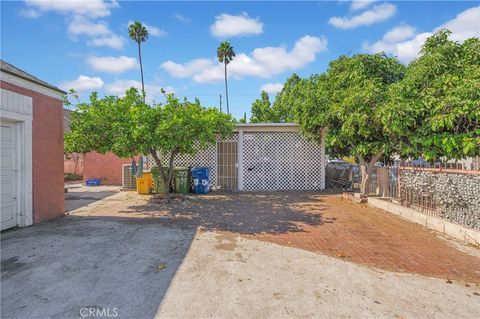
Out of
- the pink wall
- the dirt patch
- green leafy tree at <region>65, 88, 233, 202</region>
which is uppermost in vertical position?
green leafy tree at <region>65, 88, 233, 202</region>

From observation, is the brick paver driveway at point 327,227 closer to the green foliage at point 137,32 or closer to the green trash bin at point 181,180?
the green trash bin at point 181,180

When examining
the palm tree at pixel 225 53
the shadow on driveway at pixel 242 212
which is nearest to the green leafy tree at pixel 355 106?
the shadow on driveway at pixel 242 212

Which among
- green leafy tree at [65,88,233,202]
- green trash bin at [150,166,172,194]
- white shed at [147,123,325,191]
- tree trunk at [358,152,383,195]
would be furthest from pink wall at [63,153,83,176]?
tree trunk at [358,152,383,195]

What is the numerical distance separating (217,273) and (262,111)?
86.1ft

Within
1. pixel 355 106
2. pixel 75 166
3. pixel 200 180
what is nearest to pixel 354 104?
pixel 355 106

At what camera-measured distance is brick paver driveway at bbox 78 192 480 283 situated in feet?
14.1

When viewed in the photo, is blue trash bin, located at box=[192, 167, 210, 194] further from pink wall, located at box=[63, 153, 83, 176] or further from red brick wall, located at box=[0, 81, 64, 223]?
pink wall, located at box=[63, 153, 83, 176]

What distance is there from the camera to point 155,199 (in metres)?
9.39

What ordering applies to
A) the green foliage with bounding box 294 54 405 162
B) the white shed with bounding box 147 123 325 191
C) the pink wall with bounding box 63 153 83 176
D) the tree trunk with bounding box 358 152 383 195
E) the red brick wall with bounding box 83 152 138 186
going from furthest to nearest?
the pink wall with bounding box 63 153 83 176 < the red brick wall with bounding box 83 152 138 186 < the white shed with bounding box 147 123 325 191 < the tree trunk with bounding box 358 152 383 195 < the green foliage with bounding box 294 54 405 162

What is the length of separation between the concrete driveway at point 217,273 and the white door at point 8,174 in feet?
1.49

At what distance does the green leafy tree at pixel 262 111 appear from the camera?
2831 cm

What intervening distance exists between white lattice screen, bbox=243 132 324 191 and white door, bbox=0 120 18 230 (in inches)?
321

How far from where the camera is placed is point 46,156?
6316 millimetres

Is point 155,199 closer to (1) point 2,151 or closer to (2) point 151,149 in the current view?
(2) point 151,149
